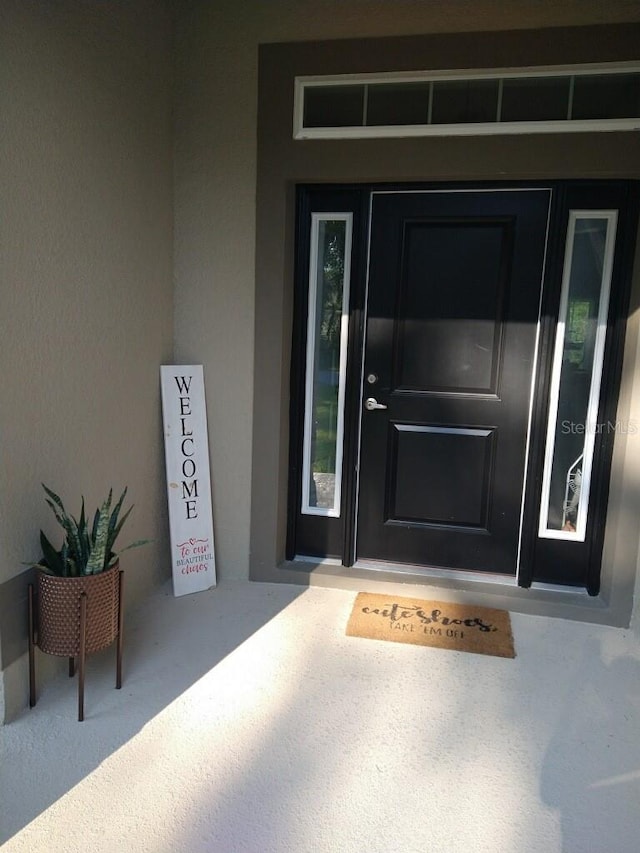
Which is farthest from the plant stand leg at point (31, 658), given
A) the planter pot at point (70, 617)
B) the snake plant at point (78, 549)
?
the snake plant at point (78, 549)

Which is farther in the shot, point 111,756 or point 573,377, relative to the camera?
point 573,377

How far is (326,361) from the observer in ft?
9.83

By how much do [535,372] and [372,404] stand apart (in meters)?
0.78

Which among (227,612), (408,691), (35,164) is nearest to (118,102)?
(35,164)

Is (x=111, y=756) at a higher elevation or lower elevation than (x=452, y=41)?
lower

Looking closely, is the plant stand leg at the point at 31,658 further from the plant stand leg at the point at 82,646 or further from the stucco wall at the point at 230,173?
the stucco wall at the point at 230,173

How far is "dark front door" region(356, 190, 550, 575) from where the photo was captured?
277cm

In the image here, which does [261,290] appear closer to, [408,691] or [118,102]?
[118,102]

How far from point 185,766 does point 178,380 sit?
66.9 inches

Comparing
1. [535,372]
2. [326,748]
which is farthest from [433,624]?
[535,372]

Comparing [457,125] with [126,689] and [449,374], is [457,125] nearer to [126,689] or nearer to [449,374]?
[449,374]

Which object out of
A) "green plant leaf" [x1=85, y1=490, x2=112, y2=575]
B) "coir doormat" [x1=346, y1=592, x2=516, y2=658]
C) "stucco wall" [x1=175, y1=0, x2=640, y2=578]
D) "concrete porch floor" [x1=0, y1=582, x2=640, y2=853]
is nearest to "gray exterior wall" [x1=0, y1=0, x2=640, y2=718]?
"stucco wall" [x1=175, y1=0, x2=640, y2=578]

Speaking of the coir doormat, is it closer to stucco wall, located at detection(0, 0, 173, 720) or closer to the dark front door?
the dark front door

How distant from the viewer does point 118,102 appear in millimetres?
2393
